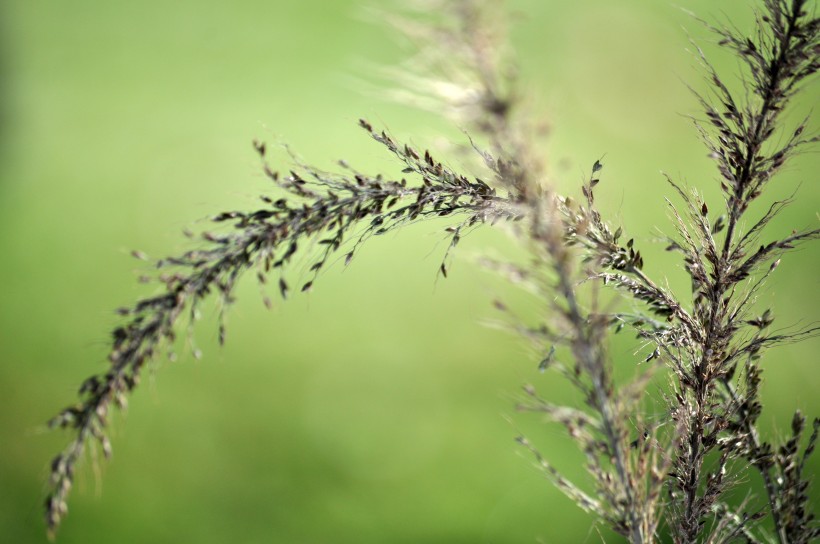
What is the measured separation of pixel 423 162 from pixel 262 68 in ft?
14.8

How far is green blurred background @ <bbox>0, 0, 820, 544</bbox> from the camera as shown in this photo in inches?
134

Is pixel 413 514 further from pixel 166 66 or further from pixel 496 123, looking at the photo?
pixel 166 66

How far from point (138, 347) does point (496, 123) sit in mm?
650

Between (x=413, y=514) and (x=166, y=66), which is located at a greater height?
(x=166, y=66)

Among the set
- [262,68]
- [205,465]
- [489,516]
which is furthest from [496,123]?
[262,68]

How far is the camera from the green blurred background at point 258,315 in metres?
3.41

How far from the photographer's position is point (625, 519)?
0.98 meters

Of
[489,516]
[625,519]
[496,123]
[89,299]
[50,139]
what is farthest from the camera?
[50,139]

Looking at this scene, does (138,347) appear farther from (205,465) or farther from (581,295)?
(205,465)

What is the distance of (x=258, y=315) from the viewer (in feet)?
14.4

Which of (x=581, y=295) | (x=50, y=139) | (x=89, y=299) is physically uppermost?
(x=50, y=139)

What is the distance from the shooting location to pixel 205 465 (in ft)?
11.7

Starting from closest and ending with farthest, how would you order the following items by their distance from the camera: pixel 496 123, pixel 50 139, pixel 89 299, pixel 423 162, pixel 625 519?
1. pixel 496 123
2. pixel 625 519
3. pixel 423 162
4. pixel 89 299
5. pixel 50 139

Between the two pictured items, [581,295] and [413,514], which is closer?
[581,295]
